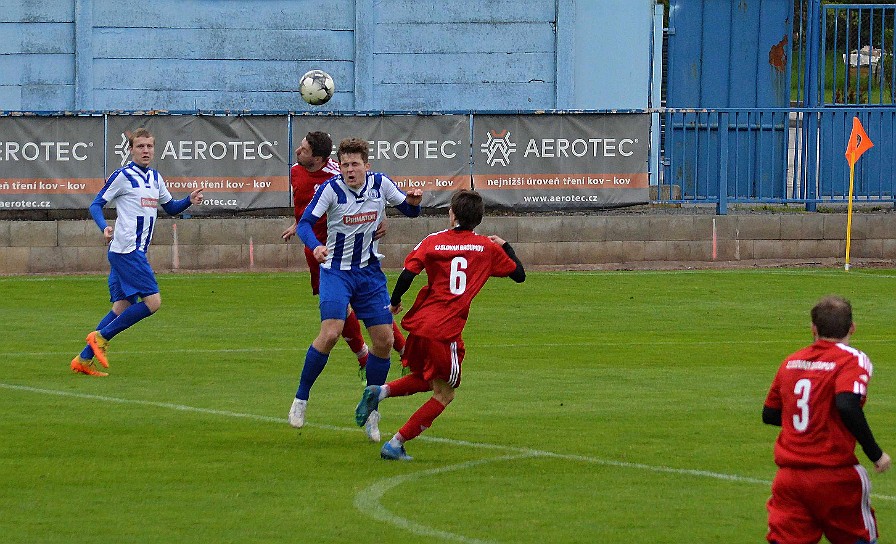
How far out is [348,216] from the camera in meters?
9.62

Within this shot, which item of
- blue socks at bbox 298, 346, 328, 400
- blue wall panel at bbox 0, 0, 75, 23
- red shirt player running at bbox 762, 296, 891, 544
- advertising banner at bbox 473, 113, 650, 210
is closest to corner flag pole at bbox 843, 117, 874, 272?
advertising banner at bbox 473, 113, 650, 210

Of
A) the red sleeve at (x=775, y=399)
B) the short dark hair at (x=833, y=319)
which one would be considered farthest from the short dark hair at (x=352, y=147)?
the short dark hair at (x=833, y=319)

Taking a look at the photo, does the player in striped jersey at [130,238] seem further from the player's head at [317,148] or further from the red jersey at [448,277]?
the red jersey at [448,277]

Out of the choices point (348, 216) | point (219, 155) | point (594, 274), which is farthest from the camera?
point (219, 155)

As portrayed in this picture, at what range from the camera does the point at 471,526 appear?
692 centimetres

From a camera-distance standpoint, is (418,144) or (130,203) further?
(418,144)

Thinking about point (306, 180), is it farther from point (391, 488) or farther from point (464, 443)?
point (391, 488)

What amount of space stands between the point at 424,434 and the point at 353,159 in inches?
72.1

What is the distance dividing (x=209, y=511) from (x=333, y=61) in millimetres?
20759

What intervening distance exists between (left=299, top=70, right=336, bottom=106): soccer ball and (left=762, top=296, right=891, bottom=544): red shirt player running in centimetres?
1993

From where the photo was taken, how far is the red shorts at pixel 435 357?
831 cm

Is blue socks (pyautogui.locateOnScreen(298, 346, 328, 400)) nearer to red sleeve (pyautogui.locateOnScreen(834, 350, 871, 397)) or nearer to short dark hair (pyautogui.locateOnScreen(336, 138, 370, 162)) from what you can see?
short dark hair (pyautogui.locateOnScreen(336, 138, 370, 162))

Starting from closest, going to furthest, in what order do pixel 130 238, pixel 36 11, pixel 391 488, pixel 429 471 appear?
pixel 391 488 → pixel 429 471 → pixel 130 238 → pixel 36 11

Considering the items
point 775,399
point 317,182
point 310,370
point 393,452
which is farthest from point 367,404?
point 775,399
